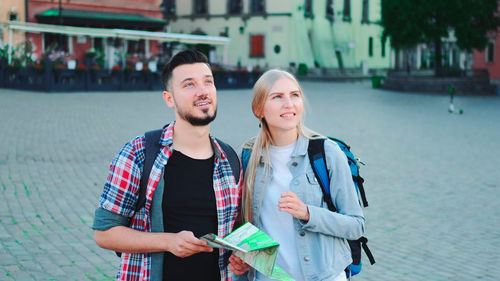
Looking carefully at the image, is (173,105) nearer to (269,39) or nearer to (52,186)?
(52,186)

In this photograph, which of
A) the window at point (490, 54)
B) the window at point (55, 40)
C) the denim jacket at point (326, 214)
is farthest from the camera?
the window at point (490, 54)

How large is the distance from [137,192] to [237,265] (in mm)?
485

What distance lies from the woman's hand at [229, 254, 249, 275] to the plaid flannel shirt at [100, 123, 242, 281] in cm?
5

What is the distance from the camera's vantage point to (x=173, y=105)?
8.68 ft

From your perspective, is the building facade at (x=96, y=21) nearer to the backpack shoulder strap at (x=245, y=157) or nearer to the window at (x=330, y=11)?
the window at (x=330, y=11)

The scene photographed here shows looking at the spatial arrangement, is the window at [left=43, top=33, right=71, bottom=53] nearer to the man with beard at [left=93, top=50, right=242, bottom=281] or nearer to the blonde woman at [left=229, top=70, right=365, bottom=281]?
the blonde woman at [left=229, top=70, right=365, bottom=281]

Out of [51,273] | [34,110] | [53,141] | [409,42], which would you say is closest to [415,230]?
[51,273]

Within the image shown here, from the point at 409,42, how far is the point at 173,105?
32240 mm

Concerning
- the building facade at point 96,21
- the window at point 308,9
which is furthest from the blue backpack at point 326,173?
the window at point 308,9

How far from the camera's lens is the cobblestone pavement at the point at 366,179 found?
18.8 ft

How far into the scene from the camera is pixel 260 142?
2.90 meters

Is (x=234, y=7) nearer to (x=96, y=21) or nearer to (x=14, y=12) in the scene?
(x=96, y=21)

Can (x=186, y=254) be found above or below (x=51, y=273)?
above

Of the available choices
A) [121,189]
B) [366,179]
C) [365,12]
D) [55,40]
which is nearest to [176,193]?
[121,189]
